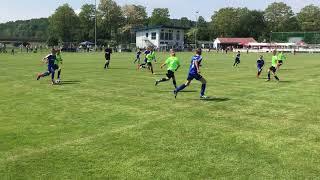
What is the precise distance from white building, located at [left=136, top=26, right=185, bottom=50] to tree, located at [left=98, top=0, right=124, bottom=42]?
17.7 metres

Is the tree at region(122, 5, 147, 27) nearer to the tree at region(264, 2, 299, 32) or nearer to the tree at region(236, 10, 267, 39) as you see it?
the tree at region(236, 10, 267, 39)

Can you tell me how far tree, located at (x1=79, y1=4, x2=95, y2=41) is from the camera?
155625 mm

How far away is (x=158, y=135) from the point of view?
36.1ft

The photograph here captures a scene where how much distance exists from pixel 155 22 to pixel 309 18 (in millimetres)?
58886

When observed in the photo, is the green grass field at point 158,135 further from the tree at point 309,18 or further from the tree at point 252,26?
the tree at point 252,26

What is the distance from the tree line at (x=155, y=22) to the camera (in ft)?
505

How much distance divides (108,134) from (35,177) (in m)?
3.48

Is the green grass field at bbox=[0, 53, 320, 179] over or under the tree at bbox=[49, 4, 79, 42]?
under

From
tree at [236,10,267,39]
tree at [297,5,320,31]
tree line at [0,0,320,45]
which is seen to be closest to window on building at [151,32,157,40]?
tree line at [0,0,320,45]

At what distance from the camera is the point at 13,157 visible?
8945 millimetres

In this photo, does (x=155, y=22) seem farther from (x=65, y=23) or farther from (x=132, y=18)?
(x=65, y=23)

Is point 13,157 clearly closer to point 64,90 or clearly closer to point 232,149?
point 232,149

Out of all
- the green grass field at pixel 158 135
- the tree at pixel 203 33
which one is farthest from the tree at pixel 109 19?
the green grass field at pixel 158 135

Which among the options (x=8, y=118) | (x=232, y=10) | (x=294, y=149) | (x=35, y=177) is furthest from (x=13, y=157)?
(x=232, y=10)
